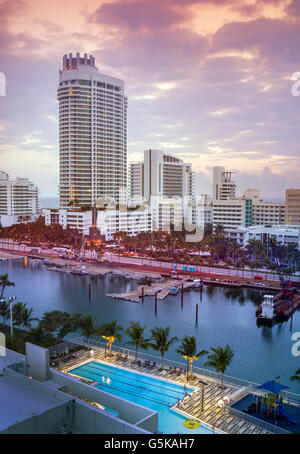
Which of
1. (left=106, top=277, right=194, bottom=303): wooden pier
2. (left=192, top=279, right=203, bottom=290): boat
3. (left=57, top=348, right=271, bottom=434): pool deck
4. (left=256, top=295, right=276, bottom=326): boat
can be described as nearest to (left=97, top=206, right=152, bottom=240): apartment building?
(left=106, top=277, right=194, bottom=303): wooden pier

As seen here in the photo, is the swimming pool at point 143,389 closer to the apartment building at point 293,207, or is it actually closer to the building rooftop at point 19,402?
the building rooftop at point 19,402

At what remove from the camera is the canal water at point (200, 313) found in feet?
42.1

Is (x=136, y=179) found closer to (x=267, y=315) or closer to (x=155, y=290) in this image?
(x=155, y=290)

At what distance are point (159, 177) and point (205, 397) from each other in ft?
162

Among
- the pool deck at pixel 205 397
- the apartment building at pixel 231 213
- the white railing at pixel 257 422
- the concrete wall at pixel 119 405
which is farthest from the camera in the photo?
the apartment building at pixel 231 213

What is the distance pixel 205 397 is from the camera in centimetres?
866

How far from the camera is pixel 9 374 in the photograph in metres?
4.95

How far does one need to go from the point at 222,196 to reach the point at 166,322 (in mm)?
36244

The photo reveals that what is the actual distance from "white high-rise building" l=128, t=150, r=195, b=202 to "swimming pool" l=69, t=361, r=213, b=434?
46.0m

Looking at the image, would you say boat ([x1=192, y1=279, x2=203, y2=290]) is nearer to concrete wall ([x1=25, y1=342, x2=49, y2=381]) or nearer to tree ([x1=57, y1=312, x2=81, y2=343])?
tree ([x1=57, y1=312, x2=81, y2=343])

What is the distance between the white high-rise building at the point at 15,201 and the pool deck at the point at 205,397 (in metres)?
44.4

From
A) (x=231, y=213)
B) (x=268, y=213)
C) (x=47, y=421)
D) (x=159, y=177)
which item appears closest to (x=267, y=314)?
(x=47, y=421)

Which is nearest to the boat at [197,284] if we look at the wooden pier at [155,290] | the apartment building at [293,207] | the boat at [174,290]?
the wooden pier at [155,290]
